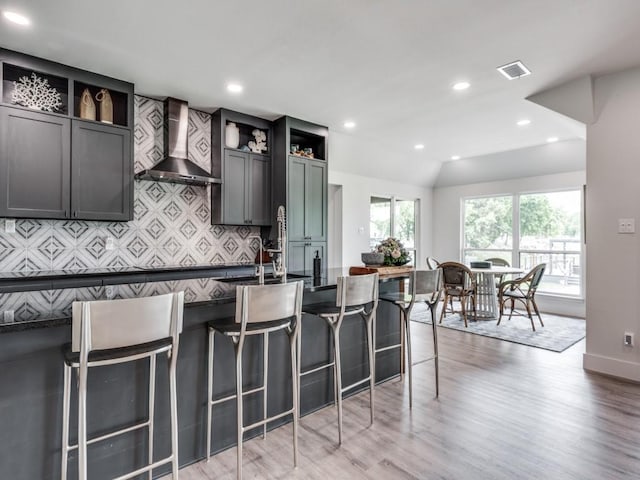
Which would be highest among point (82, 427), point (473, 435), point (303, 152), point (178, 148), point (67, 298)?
point (303, 152)

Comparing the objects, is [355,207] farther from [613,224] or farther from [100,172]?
[100,172]

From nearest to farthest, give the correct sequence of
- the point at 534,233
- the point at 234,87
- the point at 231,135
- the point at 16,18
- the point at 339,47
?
the point at 16,18, the point at 339,47, the point at 234,87, the point at 231,135, the point at 534,233

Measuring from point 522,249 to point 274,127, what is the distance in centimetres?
497

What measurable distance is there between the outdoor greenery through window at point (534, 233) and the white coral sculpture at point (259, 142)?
468 cm

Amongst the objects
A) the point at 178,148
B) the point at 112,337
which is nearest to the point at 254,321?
the point at 112,337

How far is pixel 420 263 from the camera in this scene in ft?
25.2

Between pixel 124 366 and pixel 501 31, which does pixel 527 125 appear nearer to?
pixel 501 31

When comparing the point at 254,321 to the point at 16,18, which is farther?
the point at 16,18

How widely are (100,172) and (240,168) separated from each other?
5.01ft

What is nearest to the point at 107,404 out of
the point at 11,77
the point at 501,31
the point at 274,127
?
the point at 11,77

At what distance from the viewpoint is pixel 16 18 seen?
246 centimetres

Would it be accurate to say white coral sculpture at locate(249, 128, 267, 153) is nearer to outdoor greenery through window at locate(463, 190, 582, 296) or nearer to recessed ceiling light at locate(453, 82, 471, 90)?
recessed ceiling light at locate(453, 82, 471, 90)

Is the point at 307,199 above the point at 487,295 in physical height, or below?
above

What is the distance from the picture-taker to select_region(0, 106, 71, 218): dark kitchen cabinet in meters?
2.96
